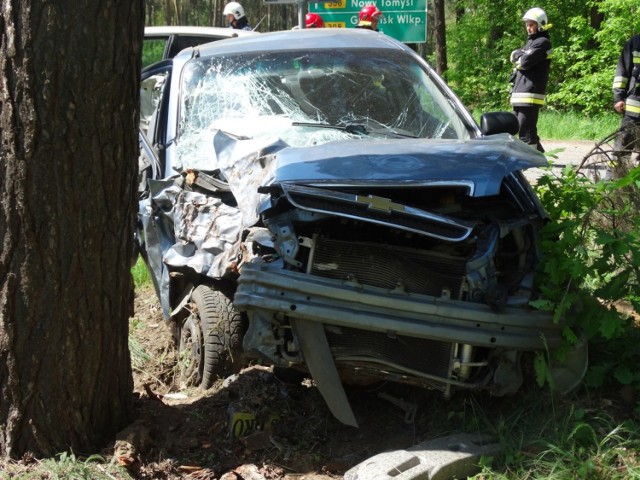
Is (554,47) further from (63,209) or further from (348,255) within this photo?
(63,209)

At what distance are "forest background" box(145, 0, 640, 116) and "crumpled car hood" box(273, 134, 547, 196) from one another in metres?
14.5

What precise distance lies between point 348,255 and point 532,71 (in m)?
7.72

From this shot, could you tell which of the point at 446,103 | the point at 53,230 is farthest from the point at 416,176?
the point at 446,103

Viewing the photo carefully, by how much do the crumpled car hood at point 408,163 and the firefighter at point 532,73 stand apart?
6520 millimetres

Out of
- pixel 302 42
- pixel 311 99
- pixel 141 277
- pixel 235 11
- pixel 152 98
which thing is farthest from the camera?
pixel 235 11

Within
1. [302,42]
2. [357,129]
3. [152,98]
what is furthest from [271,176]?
[152,98]

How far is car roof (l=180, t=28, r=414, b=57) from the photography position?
18.3 ft

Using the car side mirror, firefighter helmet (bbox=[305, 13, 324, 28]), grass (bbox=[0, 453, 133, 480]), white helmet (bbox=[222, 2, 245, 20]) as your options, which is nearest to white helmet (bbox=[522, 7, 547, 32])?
firefighter helmet (bbox=[305, 13, 324, 28])

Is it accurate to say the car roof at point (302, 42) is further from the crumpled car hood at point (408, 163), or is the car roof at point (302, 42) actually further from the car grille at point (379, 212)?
the car grille at point (379, 212)

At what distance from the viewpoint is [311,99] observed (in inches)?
206

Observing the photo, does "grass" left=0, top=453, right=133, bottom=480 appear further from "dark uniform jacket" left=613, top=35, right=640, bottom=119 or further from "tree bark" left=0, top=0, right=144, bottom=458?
"dark uniform jacket" left=613, top=35, right=640, bottom=119

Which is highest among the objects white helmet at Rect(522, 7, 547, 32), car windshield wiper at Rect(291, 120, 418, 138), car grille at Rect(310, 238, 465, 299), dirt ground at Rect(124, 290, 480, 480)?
white helmet at Rect(522, 7, 547, 32)

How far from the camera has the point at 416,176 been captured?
11.8 ft

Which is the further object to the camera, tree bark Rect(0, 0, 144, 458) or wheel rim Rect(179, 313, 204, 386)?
wheel rim Rect(179, 313, 204, 386)
